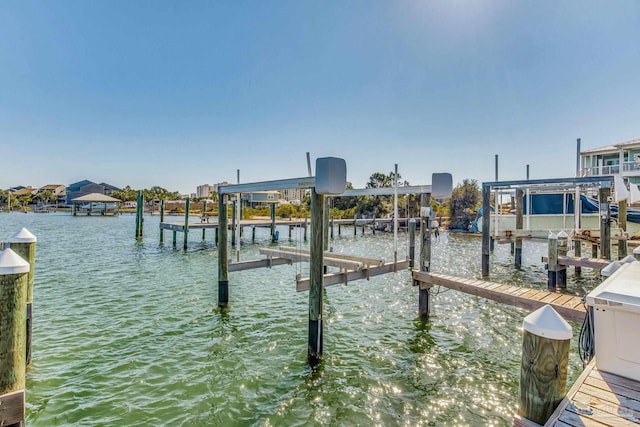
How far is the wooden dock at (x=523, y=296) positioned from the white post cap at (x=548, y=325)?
8.35 ft

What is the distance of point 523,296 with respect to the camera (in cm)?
532

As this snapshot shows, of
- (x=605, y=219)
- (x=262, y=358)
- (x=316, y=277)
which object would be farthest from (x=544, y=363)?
(x=605, y=219)

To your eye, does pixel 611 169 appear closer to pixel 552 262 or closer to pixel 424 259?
pixel 552 262

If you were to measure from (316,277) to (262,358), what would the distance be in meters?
1.80

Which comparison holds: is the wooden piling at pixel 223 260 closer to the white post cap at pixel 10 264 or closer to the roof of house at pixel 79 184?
the white post cap at pixel 10 264

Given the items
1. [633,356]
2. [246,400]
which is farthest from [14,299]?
[633,356]

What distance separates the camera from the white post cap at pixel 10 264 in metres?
2.65

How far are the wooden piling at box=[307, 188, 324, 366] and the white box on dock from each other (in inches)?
138

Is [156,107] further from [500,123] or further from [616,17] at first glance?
[616,17]

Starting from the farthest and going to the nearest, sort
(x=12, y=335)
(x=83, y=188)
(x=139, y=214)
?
(x=83, y=188) → (x=139, y=214) → (x=12, y=335)

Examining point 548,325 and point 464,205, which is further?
point 464,205

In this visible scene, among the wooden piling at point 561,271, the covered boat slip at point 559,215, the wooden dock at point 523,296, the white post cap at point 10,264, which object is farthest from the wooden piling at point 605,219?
the white post cap at point 10,264

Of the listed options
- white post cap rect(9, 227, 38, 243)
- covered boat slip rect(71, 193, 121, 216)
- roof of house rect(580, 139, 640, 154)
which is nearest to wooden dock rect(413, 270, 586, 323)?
white post cap rect(9, 227, 38, 243)

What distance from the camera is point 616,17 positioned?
9.02m
